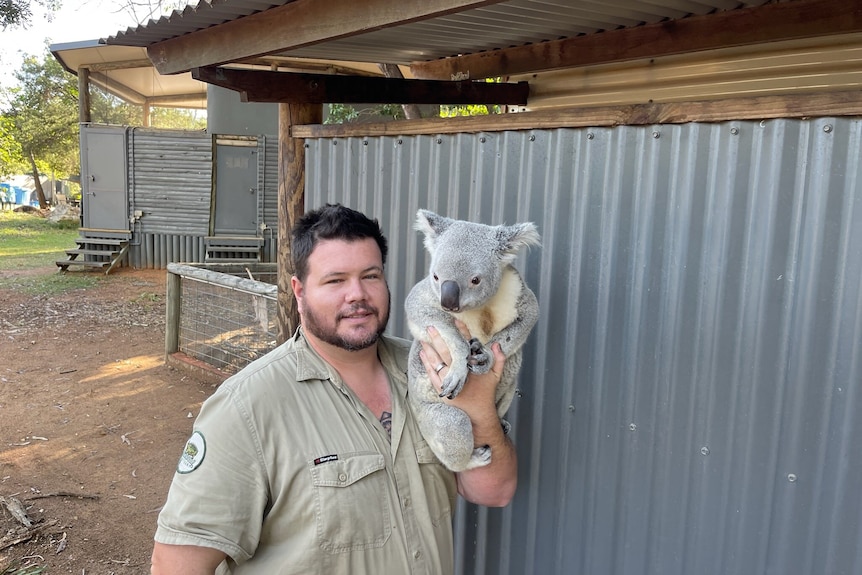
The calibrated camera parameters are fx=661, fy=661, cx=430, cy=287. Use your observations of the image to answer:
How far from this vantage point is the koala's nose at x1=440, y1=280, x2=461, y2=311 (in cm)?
197

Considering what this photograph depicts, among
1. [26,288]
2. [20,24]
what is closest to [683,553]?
[26,288]

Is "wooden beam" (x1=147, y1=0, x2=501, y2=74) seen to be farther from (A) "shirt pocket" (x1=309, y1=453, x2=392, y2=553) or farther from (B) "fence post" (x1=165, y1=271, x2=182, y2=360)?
(B) "fence post" (x1=165, y1=271, x2=182, y2=360)

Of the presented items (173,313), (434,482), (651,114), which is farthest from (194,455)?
(173,313)

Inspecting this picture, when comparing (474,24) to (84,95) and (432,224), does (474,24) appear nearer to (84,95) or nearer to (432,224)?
(432,224)

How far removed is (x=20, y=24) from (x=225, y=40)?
14.2 metres

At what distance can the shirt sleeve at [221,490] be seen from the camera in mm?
1646

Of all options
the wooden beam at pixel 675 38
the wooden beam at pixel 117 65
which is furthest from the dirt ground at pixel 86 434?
the wooden beam at pixel 117 65

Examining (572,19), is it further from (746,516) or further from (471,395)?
(746,516)

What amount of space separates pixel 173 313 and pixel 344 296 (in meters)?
5.86

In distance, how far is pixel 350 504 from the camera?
70.6 inches

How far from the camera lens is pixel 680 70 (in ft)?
13.9

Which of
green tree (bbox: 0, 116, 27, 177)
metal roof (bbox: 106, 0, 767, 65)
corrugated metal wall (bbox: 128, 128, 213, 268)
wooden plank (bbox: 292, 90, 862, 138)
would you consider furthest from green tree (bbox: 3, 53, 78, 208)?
wooden plank (bbox: 292, 90, 862, 138)

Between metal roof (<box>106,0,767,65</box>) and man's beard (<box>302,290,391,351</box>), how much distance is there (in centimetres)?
131

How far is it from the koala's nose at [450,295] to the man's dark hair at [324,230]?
11.5 inches
